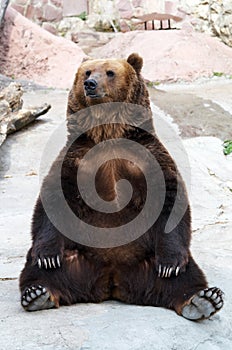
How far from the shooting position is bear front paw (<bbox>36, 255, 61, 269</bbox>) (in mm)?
3273

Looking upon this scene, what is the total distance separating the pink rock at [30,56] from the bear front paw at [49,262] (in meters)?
8.03

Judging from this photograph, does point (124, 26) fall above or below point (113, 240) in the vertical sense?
below

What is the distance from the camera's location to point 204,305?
310 centimetres

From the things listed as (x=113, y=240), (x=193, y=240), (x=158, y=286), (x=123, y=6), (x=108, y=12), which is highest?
(x=113, y=240)

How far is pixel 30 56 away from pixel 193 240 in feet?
23.4

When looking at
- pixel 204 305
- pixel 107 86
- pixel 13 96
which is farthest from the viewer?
pixel 13 96

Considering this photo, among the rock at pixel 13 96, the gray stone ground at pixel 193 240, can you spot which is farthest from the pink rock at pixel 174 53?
the rock at pixel 13 96

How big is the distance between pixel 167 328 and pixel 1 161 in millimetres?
4872

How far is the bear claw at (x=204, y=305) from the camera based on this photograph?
121 inches

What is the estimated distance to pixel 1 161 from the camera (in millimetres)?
7508

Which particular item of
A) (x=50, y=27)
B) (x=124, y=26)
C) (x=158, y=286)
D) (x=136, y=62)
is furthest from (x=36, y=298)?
(x=50, y=27)

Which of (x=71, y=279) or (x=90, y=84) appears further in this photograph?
(x=90, y=84)

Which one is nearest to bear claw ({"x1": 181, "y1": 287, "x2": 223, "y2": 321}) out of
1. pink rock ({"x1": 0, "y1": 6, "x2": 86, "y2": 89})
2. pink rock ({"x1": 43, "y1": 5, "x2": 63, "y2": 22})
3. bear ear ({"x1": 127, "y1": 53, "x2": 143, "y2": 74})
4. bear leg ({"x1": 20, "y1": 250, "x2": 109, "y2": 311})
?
bear leg ({"x1": 20, "y1": 250, "x2": 109, "y2": 311})

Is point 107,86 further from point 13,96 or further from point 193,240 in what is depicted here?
point 13,96
